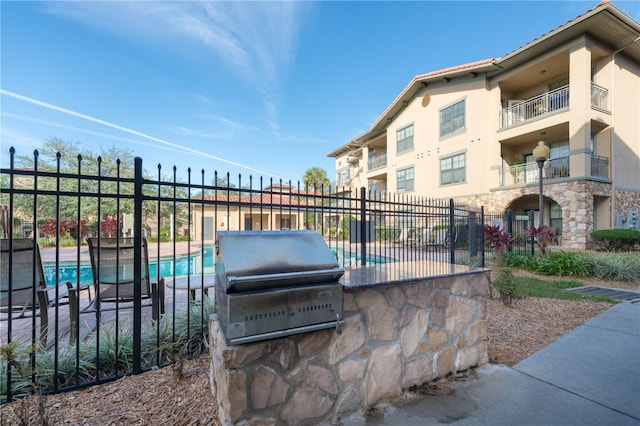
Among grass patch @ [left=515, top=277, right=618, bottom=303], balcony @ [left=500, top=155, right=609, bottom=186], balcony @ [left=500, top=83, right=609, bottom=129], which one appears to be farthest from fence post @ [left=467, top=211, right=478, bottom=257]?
balcony @ [left=500, top=83, right=609, bottom=129]

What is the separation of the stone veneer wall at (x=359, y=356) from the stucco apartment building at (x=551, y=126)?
522 inches

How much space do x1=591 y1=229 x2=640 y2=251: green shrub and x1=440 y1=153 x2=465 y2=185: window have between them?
6.89 metres

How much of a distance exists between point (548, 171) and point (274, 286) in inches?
667

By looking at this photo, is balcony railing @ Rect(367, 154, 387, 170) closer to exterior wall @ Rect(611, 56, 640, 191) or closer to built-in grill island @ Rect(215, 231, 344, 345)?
exterior wall @ Rect(611, 56, 640, 191)

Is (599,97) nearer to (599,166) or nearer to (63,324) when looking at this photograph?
(599,166)

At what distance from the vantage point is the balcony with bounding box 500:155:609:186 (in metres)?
12.7

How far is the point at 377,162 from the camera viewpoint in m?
25.8

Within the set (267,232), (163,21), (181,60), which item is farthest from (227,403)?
(181,60)

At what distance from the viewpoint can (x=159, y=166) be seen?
2689 mm

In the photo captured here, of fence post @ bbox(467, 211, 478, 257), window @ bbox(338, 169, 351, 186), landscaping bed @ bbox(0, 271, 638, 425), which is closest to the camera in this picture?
landscaping bed @ bbox(0, 271, 638, 425)

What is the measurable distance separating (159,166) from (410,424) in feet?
10.1

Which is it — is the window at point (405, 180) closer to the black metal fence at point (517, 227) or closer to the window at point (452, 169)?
the window at point (452, 169)

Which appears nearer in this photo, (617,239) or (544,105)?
(617,239)

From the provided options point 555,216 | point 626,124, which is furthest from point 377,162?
point 626,124
